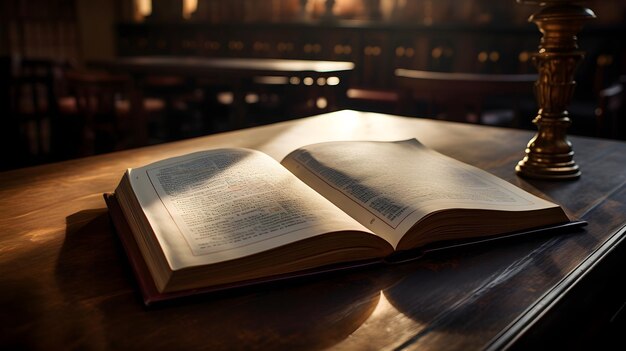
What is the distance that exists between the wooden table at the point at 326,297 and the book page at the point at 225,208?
5cm

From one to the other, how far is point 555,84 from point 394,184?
44 cm

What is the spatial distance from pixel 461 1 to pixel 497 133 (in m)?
3.90

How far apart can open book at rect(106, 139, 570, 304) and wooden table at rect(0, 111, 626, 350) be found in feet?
A: 0.08

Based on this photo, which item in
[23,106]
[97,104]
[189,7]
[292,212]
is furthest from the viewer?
[189,7]

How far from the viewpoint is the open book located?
60 centimetres

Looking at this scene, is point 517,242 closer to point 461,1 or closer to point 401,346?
point 401,346

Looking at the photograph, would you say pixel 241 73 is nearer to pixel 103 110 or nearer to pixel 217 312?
pixel 103 110

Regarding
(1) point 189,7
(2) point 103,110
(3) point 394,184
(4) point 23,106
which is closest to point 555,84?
(3) point 394,184

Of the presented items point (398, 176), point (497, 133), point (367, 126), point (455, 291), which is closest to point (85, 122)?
point (367, 126)

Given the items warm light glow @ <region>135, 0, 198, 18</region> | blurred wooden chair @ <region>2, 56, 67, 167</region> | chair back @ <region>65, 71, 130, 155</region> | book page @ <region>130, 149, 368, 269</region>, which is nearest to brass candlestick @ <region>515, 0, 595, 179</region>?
book page @ <region>130, 149, 368, 269</region>

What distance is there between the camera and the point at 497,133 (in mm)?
1514

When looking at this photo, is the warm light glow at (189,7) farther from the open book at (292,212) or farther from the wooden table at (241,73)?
the open book at (292,212)

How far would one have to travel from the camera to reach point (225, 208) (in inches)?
27.6

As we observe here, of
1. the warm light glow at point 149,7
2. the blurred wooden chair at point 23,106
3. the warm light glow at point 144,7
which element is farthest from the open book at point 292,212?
the warm light glow at point 144,7
